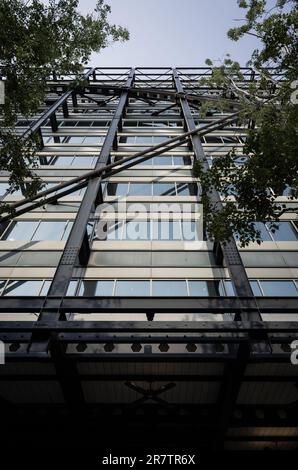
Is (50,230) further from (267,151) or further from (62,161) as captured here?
(267,151)

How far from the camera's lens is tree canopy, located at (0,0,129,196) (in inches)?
428

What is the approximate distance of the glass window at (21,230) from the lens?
51.3ft

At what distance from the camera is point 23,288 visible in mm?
13117

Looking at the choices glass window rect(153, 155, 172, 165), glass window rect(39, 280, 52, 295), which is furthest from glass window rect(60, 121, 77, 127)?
glass window rect(39, 280, 52, 295)

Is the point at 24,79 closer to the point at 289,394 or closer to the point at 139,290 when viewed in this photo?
the point at 139,290

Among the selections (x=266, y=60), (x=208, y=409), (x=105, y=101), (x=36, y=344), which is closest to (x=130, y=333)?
(x=36, y=344)

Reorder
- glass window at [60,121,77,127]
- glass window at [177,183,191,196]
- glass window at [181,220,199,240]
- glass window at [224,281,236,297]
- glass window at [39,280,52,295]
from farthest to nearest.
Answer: glass window at [60,121,77,127]
glass window at [177,183,191,196]
glass window at [181,220,199,240]
glass window at [39,280,52,295]
glass window at [224,281,236,297]

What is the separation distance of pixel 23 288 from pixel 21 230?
3983 mm

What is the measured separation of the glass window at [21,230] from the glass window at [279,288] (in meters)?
10.8

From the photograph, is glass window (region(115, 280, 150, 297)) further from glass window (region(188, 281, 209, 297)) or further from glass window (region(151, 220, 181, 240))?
glass window (region(151, 220, 181, 240))

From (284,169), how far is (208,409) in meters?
7.70

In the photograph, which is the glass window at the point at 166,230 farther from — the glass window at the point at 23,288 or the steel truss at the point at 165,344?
the glass window at the point at 23,288

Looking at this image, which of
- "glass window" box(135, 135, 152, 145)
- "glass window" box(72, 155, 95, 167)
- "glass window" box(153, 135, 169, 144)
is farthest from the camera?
"glass window" box(153, 135, 169, 144)

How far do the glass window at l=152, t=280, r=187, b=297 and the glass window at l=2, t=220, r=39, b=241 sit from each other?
6.80 metres
